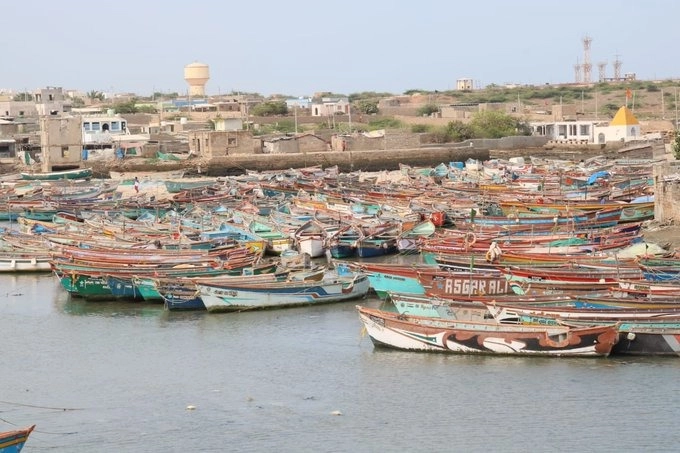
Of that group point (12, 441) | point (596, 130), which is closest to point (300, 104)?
point (596, 130)

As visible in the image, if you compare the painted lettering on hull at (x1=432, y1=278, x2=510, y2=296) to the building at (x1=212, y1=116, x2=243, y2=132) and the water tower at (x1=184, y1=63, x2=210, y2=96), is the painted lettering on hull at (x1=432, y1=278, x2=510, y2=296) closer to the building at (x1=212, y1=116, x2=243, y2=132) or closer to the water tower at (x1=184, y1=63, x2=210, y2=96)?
the building at (x1=212, y1=116, x2=243, y2=132)

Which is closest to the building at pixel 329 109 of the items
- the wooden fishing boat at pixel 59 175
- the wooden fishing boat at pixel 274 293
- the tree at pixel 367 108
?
the tree at pixel 367 108

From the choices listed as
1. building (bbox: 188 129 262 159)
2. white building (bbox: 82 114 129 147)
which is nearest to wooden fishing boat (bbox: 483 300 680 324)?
building (bbox: 188 129 262 159)

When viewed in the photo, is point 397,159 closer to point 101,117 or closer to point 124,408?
point 101,117

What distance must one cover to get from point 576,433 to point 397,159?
158 ft

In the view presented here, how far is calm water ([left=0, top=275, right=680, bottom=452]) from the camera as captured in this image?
17.9 m

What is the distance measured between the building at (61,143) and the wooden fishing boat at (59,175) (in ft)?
4.27

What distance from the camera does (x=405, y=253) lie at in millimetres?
34312

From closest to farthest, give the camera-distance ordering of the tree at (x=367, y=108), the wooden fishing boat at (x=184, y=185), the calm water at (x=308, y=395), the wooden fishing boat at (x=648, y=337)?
the calm water at (x=308, y=395) → the wooden fishing boat at (x=648, y=337) → the wooden fishing boat at (x=184, y=185) → the tree at (x=367, y=108)

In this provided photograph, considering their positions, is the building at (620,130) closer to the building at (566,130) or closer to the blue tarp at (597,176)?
the building at (566,130)

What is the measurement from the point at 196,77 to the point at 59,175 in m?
55.7

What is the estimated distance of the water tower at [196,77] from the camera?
113625 mm

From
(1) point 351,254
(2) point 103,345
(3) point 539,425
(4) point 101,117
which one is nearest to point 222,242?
(1) point 351,254

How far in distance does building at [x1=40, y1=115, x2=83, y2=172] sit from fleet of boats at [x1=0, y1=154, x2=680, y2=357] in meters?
9.32
